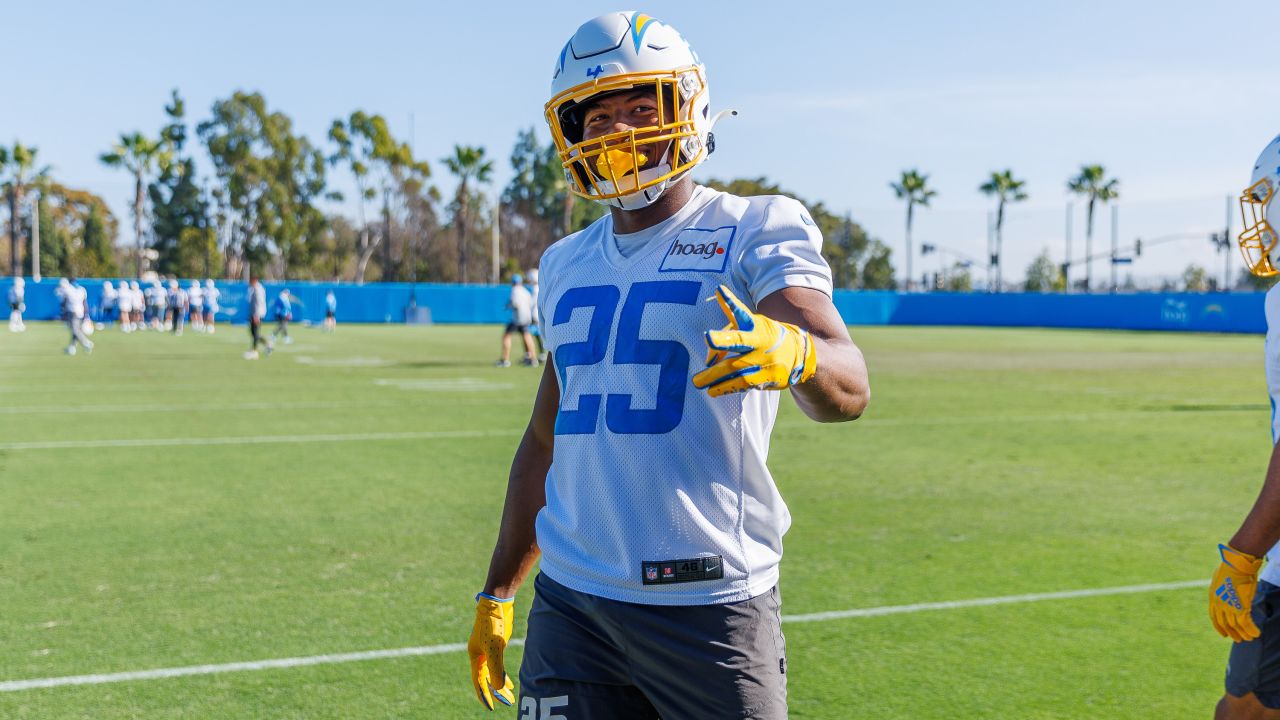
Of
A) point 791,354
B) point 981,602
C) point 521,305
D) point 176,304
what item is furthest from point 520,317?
point 176,304

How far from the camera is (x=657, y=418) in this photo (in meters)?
2.48

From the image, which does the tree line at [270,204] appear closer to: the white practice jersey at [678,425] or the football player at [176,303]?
the football player at [176,303]

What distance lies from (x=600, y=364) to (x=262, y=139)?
73.5m

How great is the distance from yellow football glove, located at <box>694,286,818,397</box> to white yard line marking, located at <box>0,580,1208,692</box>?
353 centimetres

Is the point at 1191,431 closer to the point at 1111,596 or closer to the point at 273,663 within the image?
the point at 1111,596

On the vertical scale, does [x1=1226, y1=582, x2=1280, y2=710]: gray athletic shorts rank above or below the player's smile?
below

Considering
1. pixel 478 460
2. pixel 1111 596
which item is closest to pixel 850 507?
pixel 1111 596

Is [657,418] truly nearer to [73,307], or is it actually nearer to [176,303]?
[73,307]

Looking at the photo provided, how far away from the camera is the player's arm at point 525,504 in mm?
3014

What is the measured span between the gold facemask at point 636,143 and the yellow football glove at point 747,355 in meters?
0.61

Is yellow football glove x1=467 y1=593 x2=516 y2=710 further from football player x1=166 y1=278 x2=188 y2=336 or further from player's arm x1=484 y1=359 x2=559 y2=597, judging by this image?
football player x1=166 y1=278 x2=188 y2=336

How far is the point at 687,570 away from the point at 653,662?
0.21 metres

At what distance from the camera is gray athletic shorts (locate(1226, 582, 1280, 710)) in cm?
297

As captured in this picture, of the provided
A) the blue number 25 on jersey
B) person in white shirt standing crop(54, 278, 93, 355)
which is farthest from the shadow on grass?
person in white shirt standing crop(54, 278, 93, 355)
